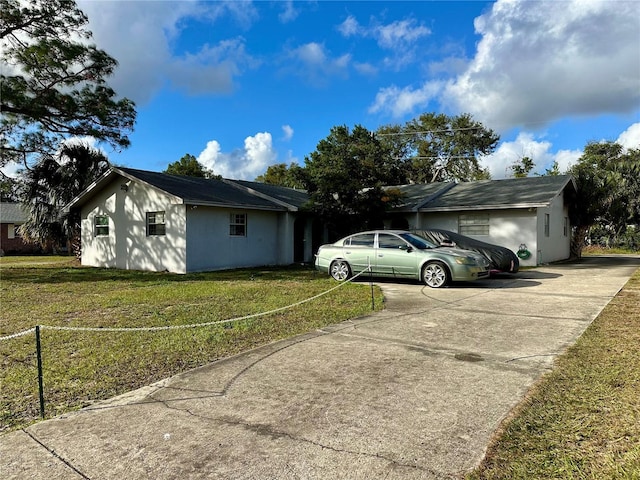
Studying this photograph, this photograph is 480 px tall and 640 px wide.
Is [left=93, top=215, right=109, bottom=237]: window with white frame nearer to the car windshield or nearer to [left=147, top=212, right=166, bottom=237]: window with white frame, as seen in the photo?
[left=147, top=212, right=166, bottom=237]: window with white frame

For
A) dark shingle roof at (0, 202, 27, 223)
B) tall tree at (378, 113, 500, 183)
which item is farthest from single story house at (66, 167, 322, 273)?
tall tree at (378, 113, 500, 183)

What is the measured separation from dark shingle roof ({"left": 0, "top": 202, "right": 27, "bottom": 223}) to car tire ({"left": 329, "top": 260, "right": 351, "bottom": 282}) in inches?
1306

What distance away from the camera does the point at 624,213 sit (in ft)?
93.0

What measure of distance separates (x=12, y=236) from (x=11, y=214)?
2.49 m

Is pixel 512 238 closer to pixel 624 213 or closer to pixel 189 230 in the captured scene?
pixel 189 230

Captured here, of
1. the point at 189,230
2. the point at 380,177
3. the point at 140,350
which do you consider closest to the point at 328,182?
the point at 380,177

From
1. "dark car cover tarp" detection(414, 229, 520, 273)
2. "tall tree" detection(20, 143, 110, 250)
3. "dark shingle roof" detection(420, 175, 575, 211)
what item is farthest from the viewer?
"tall tree" detection(20, 143, 110, 250)

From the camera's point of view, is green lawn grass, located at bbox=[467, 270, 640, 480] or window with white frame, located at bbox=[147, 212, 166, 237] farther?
window with white frame, located at bbox=[147, 212, 166, 237]

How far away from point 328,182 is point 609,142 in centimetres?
3638

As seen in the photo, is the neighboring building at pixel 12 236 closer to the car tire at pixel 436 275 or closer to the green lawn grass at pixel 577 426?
the car tire at pixel 436 275

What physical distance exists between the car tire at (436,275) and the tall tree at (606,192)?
581 inches

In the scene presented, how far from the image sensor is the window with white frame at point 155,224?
16.8 metres

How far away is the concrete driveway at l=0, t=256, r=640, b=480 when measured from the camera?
295cm

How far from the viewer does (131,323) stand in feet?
24.5
